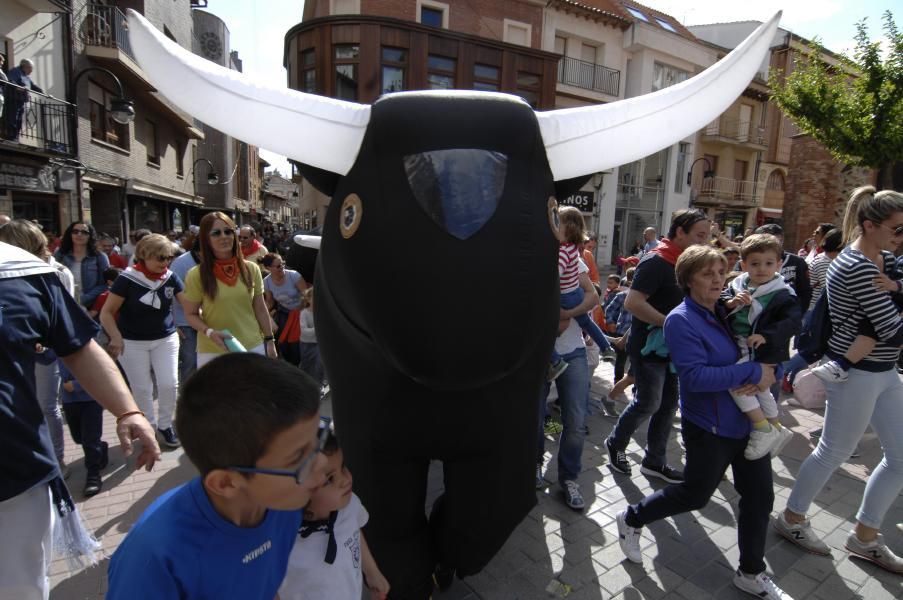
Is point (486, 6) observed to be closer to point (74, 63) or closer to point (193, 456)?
point (74, 63)

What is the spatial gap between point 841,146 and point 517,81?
413 inches

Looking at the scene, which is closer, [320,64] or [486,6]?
[320,64]

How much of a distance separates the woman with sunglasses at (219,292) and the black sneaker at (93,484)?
98cm

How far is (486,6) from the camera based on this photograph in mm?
17609

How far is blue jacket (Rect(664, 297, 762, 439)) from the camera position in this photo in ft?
7.02

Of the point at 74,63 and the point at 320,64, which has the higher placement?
the point at 320,64

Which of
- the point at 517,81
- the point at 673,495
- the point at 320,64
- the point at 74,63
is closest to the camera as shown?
the point at 673,495

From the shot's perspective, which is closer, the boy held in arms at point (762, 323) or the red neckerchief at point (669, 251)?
the boy held in arms at point (762, 323)

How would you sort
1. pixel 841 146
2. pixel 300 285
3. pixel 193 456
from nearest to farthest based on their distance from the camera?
1. pixel 193 456
2. pixel 300 285
3. pixel 841 146

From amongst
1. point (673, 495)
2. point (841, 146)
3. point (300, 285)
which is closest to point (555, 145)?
point (673, 495)

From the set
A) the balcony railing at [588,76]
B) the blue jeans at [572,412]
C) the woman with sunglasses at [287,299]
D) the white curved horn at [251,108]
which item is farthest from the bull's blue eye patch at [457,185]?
the balcony railing at [588,76]

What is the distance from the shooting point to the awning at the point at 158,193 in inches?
562

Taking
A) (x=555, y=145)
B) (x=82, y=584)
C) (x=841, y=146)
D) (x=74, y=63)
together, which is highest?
(x=74, y=63)

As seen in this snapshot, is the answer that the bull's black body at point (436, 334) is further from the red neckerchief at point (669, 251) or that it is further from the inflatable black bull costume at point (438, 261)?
the red neckerchief at point (669, 251)
